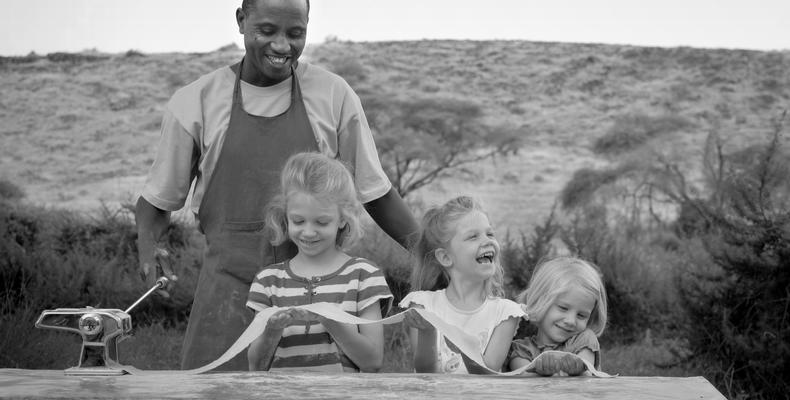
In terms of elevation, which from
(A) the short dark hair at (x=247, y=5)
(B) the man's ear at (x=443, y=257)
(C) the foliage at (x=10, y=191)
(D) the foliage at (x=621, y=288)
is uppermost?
(A) the short dark hair at (x=247, y=5)

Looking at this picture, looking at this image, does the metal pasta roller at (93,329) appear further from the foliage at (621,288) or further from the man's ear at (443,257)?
the foliage at (621,288)

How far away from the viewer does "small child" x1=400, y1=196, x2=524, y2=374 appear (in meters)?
3.09

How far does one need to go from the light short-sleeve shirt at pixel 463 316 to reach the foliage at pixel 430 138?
59.4 ft

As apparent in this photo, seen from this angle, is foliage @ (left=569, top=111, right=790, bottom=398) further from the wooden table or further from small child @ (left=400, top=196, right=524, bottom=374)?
the wooden table

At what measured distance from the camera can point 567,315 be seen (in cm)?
313

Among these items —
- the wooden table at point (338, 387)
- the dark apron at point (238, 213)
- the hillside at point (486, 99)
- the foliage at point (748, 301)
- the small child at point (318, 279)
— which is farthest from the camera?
the hillside at point (486, 99)

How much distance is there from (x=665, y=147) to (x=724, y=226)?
24113 mm

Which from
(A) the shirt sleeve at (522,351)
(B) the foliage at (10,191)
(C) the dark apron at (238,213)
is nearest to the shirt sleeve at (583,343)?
(A) the shirt sleeve at (522,351)

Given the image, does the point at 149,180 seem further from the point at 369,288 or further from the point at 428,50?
the point at 428,50

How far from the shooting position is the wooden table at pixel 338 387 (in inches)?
85.9

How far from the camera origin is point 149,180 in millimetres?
3576

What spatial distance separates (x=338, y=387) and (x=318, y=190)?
951mm

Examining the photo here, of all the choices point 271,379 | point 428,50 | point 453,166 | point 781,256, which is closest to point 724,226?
point 781,256

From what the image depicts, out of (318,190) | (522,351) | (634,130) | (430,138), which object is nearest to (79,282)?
(318,190)
